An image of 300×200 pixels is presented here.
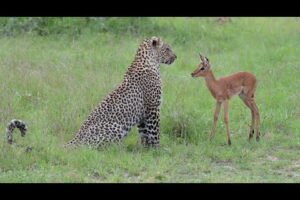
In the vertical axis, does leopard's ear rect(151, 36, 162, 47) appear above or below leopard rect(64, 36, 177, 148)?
above

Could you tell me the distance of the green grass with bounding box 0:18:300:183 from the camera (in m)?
8.95

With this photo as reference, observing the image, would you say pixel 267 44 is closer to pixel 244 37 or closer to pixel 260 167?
pixel 244 37

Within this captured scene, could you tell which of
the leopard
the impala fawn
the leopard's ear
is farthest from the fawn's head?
the leopard's ear

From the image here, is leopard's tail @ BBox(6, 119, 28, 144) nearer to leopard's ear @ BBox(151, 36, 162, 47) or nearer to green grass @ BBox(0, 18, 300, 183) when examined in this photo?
green grass @ BBox(0, 18, 300, 183)

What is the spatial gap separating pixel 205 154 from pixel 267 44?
6668mm

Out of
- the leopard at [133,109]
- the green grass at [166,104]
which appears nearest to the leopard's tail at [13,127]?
the green grass at [166,104]

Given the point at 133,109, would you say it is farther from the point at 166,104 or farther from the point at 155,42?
the point at 166,104

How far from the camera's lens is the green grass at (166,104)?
352 inches

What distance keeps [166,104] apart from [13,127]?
3.19 metres

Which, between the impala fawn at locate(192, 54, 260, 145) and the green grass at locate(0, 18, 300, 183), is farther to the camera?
the impala fawn at locate(192, 54, 260, 145)

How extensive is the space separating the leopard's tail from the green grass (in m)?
0.14

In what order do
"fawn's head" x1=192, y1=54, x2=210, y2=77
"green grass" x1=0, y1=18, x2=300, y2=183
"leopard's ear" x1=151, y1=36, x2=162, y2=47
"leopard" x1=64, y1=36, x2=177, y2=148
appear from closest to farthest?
"green grass" x1=0, y1=18, x2=300, y2=183, "leopard" x1=64, y1=36, x2=177, y2=148, "fawn's head" x1=192, y1=54, x2=210, y2=77, "leopard's ear" x1=151, y1=36, x2=162, y2=47

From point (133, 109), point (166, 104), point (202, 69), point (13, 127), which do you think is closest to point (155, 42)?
point (202, 69)

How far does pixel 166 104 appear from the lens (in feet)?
38.1
